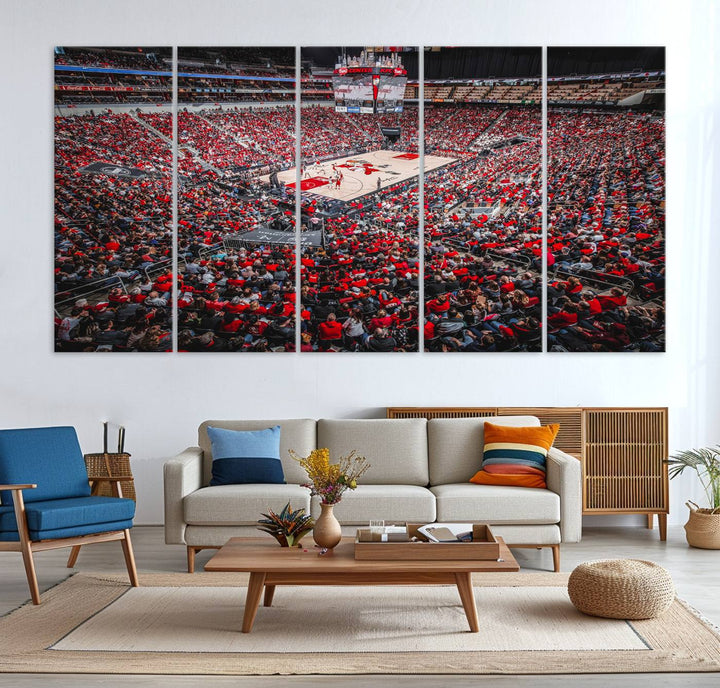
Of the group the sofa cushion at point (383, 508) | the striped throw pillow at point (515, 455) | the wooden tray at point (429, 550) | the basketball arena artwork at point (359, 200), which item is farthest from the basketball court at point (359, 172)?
the wooden tray at point (429, 550)

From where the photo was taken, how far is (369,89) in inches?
268

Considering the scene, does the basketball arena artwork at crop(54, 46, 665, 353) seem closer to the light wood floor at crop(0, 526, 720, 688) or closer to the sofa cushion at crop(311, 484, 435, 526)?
the light wood floor at crop(0, 526, 720, 688)

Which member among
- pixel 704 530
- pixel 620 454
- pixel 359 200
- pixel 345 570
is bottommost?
pixel 704 530

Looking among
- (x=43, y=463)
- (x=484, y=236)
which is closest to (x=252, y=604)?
(x=43, y=463)

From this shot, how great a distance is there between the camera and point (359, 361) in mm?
6762

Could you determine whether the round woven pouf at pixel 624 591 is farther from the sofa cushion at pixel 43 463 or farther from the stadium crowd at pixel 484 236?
the sofa cushion at pixel 43 463

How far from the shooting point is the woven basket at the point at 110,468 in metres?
6.47

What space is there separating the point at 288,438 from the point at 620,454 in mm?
2424

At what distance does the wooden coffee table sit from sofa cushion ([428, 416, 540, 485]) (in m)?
1.78

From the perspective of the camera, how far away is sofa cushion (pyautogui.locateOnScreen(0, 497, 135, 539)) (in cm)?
455

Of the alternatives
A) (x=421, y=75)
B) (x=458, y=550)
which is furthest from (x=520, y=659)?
(x=421, y=75)

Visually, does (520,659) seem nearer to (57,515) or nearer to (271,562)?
(271,562)

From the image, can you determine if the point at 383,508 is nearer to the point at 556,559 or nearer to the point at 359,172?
the point at 556,559

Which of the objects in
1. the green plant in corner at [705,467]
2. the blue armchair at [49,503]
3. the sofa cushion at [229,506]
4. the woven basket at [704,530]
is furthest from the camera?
the green plant in corner at [705,467]
